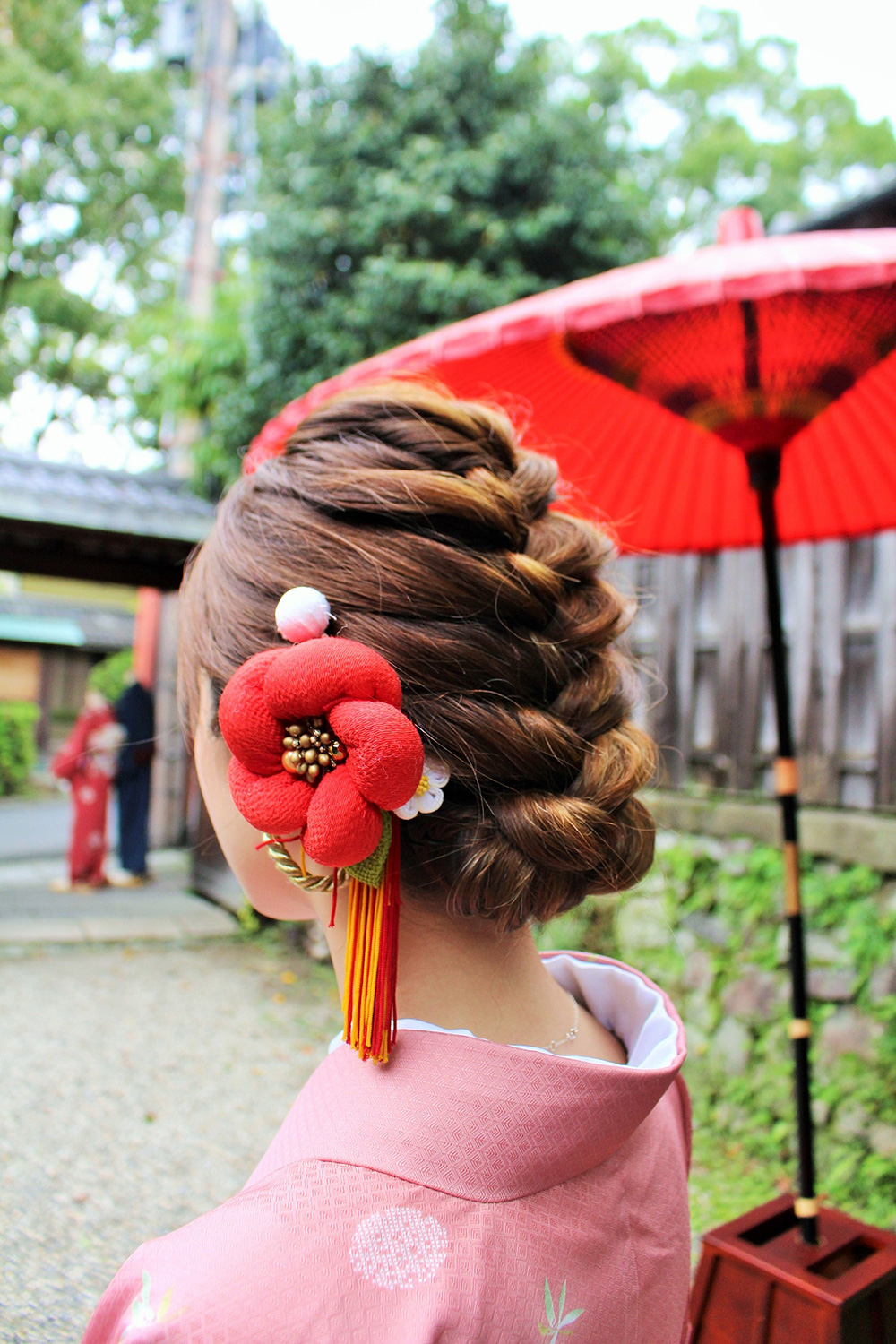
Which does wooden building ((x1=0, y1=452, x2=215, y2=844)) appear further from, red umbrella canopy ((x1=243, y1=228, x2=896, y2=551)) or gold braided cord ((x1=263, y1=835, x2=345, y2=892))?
gold braided cord ((x1=263, y1=835, x2=345, y2=892))

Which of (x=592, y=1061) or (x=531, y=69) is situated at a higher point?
(x=531, y=69)

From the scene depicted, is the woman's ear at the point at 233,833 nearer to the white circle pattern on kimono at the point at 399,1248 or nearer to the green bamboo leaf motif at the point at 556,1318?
the white circle pattern on kimono at the point at 399,1248

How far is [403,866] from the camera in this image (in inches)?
39.0

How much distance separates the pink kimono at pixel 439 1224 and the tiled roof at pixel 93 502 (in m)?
5.90

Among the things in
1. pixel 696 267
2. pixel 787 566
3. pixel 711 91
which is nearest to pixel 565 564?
pixel 696 267

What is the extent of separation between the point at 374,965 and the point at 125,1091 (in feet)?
10.8

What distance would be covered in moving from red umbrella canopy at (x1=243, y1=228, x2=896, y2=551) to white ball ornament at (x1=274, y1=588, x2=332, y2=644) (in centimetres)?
34

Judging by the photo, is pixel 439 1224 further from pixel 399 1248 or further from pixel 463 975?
pixel 463 975

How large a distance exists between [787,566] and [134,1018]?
3.76 metres

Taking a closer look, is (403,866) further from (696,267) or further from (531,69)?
(531,69)

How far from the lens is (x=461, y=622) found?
97cm

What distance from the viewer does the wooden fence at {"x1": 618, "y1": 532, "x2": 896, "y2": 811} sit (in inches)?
134

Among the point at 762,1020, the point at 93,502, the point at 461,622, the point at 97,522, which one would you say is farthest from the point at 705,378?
the point at 93,502

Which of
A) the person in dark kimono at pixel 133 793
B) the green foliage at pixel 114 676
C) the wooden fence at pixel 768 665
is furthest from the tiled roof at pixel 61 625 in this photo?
the wooden fence at pixel 768 665
